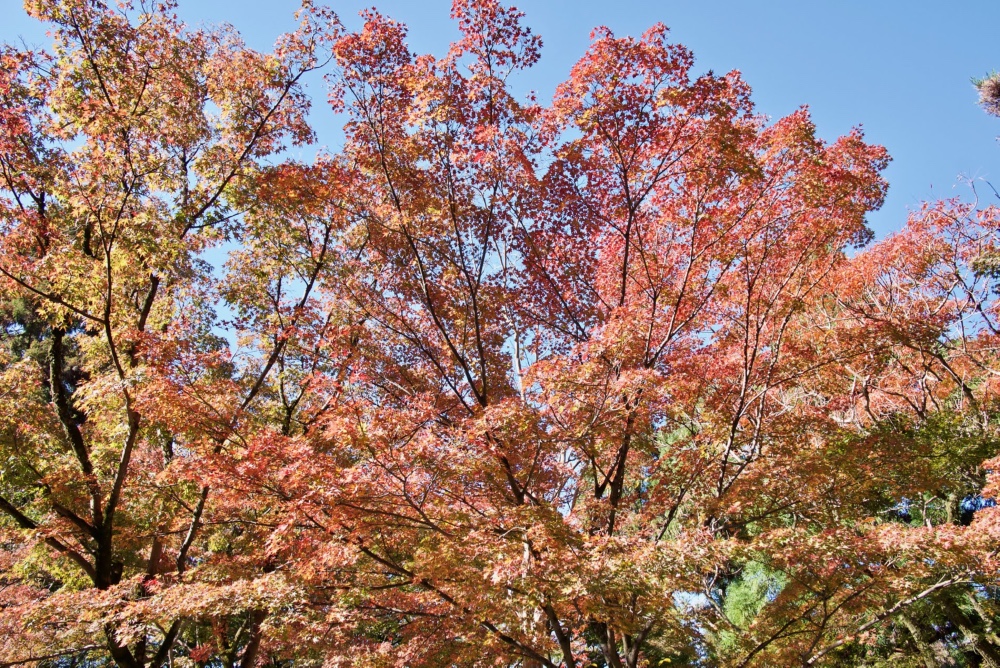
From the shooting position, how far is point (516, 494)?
6.30m

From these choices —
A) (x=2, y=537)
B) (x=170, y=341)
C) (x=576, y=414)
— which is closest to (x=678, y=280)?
(x=576, y=414)

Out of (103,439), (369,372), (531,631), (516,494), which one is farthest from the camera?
(103,439)

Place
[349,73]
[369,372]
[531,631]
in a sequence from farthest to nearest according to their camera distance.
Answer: [369,372], [349,73], [531,631]

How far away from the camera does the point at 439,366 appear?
7.23 m

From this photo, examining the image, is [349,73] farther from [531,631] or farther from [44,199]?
[531,631]

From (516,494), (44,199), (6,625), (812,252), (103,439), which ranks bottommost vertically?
(6,625)

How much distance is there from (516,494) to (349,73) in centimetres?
520

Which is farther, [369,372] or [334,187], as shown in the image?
[369,372]

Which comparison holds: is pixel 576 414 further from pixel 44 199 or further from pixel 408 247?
pixel 44 199

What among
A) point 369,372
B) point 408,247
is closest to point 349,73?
point 408,247

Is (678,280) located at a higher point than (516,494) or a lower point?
higher

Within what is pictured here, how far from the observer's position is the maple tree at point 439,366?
Result: 18.8 ft

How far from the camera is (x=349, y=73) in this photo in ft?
22.1

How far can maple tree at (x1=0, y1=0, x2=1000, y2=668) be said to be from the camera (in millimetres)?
5719
